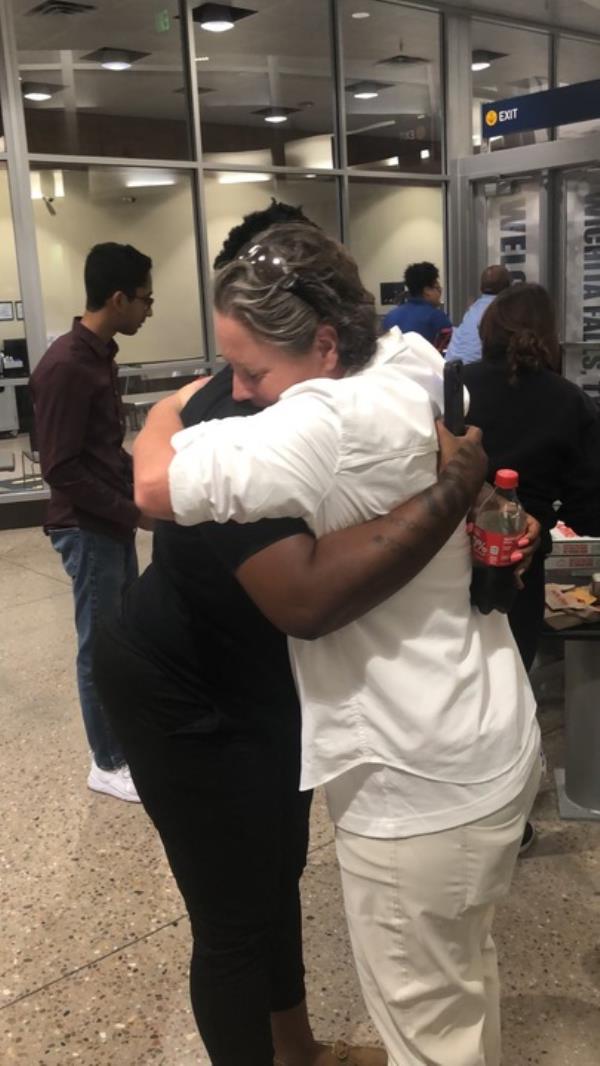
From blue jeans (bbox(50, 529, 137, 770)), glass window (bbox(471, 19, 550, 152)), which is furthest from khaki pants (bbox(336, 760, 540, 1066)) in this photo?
glass window (bbox(471, 19, 550, 152))

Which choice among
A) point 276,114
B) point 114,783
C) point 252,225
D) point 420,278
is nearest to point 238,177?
point 276,114

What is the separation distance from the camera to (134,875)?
111 inches

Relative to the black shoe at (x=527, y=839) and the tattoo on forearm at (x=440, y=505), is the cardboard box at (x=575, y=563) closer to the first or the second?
the black shoe at (x=527, y=839)

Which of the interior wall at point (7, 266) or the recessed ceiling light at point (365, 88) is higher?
the recessed ceiling light at point (365, 88)

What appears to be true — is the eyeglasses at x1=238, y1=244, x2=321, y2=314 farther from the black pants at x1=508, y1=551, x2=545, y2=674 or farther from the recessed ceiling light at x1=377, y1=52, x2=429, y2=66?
the recessed ceiling light at x1=377, y1=52, x2=429, y2=66

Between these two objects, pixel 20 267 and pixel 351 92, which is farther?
pixel 351 92

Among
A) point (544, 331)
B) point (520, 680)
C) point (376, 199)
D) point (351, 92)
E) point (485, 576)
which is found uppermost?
point (351, 92)

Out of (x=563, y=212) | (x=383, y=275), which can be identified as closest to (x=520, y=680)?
(x=563, y=212)

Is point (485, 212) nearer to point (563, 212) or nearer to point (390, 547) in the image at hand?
point (563, 212)

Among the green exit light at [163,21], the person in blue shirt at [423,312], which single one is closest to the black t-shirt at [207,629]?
the person in blue shirt at [423,312]

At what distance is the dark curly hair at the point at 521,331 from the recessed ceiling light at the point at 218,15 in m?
6.81

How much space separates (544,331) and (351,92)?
7661 mm

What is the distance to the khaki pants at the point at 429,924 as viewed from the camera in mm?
1316

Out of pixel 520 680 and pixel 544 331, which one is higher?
pixel 544 331
